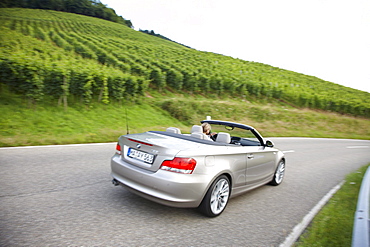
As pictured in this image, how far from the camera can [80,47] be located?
2944 cm

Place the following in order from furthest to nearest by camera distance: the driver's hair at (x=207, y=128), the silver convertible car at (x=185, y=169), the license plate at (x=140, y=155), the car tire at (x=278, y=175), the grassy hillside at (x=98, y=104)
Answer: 1. the grassy hillside at (x=98, y=104)
2. the car tire at (x=278, y=175)
3. the driver's hair at (x=207, y=128)
4. the license plate at (x=140, y=155)
5. the silver convertible car at (x=185, y=169)

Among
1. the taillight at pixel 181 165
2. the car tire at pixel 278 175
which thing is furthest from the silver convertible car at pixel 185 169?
the car tire at pixel 278 175

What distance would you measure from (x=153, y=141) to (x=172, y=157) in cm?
51

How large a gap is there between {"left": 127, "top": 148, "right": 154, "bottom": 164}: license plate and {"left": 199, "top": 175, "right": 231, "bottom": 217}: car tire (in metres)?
0.95

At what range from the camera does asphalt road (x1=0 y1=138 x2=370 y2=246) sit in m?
3.12

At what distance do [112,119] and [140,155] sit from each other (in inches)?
400

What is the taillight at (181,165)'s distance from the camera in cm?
364

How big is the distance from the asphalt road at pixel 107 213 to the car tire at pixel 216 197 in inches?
5.0

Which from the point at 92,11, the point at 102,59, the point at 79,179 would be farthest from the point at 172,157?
the point at 92,11

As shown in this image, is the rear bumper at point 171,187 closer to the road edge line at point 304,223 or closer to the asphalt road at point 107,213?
the asphalt road at point 107,213

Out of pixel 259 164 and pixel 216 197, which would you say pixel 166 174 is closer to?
pixel 216 197

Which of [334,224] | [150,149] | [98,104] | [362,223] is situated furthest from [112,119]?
[362,223]

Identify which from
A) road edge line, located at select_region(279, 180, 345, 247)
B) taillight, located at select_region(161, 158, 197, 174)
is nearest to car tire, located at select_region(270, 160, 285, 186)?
road edge line, located at select_region(279, 180, 345, 247)

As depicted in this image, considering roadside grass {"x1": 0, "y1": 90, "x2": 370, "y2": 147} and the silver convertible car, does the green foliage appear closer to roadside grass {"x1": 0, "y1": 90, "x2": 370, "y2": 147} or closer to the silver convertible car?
roadside grass {"x1": 0, "y1": 90, "x2": 370, "y2": 147}
